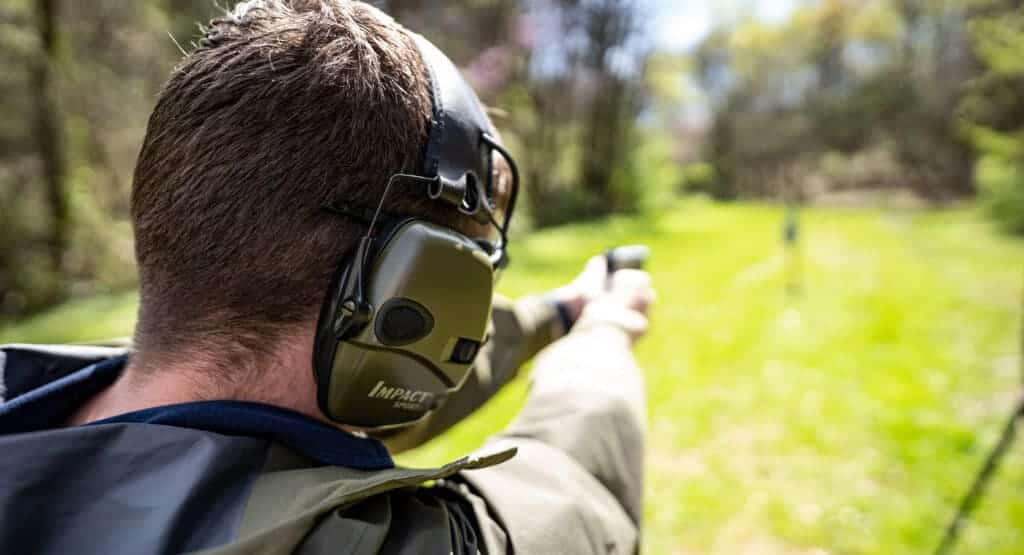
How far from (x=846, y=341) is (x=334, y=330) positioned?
6.36 meters

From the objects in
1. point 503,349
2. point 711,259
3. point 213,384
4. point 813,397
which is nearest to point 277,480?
point 213,384

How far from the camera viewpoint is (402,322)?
3.12 feet

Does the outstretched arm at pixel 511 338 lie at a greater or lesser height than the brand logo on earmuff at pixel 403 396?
lesser

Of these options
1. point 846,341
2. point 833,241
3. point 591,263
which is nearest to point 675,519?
point 591,263

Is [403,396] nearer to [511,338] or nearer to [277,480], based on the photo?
[277,480]

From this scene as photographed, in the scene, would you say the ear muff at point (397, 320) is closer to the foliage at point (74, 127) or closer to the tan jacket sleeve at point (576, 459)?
the tan jacket sleeve at point (576, 459)

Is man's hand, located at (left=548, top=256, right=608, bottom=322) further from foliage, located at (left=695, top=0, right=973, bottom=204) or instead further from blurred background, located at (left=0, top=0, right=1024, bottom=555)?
foliage, located at (left=695, top=0, right=973, bottom=204)

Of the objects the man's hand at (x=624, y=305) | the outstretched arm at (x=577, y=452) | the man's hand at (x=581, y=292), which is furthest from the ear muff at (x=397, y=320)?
the man's hand at (x=581, y=292)

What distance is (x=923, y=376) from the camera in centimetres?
516

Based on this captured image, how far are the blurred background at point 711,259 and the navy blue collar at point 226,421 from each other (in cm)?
64

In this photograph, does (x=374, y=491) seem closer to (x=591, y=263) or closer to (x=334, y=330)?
(x=334, y=330)

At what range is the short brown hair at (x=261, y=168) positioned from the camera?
0.84 meters

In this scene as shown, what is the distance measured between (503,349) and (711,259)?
9.25 meters

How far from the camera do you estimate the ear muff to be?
90 centimetres
